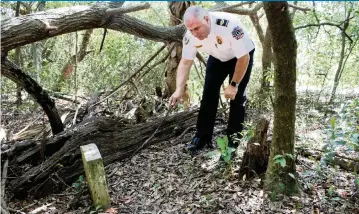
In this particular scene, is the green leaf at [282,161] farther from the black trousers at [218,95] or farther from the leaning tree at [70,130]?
the black trousers at [218,95]

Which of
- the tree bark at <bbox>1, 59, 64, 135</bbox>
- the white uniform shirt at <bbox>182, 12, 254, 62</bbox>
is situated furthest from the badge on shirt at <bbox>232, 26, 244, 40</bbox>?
the tree bark at <bbox>1, 59, 64, 135</bbox>

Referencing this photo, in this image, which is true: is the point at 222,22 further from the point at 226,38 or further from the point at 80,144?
the point at 80,144

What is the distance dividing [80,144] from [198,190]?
1425 mm

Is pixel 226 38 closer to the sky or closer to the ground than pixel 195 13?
closer to the ground

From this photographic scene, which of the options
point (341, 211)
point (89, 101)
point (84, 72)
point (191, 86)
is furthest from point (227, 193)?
point (84, 72)

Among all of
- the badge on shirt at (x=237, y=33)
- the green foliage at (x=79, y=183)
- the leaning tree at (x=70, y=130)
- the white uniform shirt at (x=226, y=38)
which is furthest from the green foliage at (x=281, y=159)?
the green foliage at (x=79, y=183)

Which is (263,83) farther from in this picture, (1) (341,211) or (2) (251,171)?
(1) (341,211)

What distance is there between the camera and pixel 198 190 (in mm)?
3006

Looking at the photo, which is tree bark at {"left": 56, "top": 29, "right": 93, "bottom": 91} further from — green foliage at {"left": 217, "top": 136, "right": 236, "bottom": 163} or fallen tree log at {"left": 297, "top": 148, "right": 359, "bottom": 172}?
fallen tree log at {"left": 297, "top": 148, "right": 359, "bottom": 172}

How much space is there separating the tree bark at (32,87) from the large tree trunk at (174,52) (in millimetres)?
2194

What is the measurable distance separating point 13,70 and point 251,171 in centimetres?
255

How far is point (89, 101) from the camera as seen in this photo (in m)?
5.37

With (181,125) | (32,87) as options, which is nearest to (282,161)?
(181,125)

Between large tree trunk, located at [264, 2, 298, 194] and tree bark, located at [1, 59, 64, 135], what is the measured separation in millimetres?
2529
